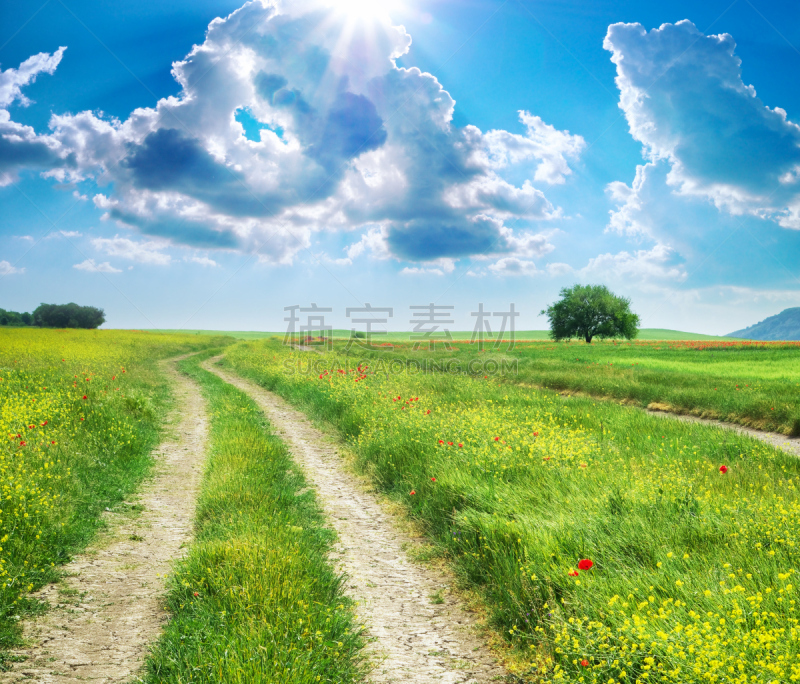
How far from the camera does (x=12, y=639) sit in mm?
3539

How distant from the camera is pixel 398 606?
4230 millimetres

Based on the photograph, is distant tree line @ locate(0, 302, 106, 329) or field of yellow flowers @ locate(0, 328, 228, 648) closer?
field of yellow flowers @ locate(0, 328, 228, 648)

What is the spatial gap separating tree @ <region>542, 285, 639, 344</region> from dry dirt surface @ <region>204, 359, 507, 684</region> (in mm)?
67925

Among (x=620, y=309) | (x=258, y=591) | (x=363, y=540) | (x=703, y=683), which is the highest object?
(x=620, y=309)

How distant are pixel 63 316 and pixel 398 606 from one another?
380ft

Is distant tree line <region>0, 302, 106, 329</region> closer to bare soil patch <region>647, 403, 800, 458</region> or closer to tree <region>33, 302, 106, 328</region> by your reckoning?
tree <region>33, 302, 106, 328</region>

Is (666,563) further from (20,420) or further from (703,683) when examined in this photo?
(20,420)

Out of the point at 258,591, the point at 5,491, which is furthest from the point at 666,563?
the point at 5,491

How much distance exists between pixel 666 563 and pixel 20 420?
10.4 metres

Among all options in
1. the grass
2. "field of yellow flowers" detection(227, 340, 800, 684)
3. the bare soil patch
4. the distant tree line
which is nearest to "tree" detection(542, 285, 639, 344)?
the grass

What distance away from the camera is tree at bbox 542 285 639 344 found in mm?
67375

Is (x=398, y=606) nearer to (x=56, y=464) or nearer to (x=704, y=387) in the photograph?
(x=56, y=464)

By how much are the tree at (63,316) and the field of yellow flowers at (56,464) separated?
9939cm

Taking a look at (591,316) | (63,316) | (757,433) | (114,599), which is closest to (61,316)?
(63,316)
